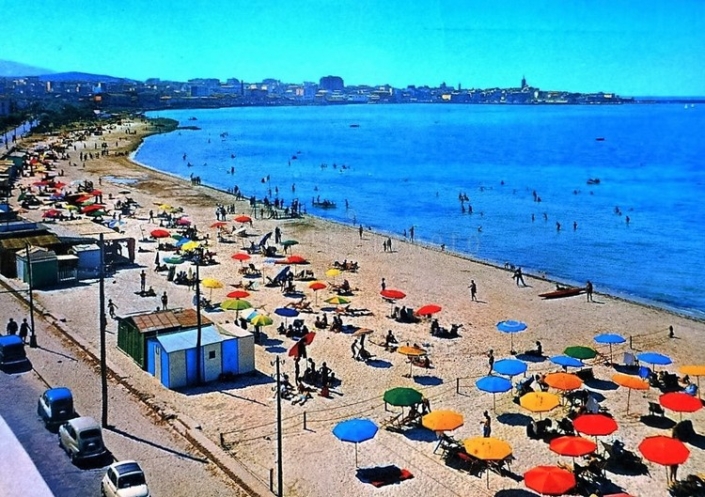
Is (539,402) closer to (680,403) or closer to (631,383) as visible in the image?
(631,383)

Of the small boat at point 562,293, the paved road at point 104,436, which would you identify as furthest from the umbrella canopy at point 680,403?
the small boat at point 562,293

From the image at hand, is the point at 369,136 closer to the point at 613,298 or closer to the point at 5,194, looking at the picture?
the point at 5,194

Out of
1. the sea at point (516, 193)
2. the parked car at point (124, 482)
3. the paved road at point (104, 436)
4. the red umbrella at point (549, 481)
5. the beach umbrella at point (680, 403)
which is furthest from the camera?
the sea at point (516, 193)

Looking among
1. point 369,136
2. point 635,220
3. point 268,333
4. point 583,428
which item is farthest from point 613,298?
point 369,136

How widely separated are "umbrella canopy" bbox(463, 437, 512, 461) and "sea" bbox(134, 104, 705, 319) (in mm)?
22586

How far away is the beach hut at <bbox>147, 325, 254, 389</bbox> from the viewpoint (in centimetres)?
2153

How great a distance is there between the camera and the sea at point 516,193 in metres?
46.9

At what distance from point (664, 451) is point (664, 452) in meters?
0.03

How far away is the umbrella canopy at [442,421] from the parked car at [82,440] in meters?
7.25

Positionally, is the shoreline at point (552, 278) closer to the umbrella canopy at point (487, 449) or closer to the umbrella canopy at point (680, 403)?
the umbrella canopy at point (680, 403)

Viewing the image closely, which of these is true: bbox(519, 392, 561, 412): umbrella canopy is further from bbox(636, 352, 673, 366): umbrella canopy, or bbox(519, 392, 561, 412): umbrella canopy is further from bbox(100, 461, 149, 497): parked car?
bbox(100, 461, 149, 497): parked car

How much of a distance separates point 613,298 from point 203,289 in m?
19.1

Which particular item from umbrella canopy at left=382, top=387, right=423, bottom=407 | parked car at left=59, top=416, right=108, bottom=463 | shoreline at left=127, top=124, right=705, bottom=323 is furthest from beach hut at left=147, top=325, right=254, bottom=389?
shoreline at left=127, top=124, right=705, bottom=323

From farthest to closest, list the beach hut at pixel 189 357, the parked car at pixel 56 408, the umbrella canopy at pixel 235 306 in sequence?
the umbrella canopy at pixel 235 306 → the beach hut at pixel 189 357 → the parked car at pixel 56 408
